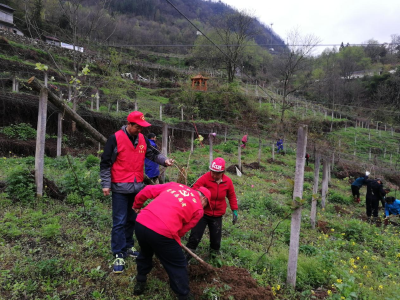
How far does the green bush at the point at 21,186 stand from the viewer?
4.80m

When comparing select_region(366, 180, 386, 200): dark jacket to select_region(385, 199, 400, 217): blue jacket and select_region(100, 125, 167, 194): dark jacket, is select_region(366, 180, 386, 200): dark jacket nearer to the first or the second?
select_region(385, 199, 400, 217): blue jacket

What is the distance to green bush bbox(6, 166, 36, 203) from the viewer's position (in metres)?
4.80

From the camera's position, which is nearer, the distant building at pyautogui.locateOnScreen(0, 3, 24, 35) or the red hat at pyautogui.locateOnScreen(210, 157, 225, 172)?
the red hat at pyautogui.locateOnScreen(210, 157, 225, 172)

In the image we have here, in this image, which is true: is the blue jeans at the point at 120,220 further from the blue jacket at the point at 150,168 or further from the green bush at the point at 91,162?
the green bush at the point at 91,162

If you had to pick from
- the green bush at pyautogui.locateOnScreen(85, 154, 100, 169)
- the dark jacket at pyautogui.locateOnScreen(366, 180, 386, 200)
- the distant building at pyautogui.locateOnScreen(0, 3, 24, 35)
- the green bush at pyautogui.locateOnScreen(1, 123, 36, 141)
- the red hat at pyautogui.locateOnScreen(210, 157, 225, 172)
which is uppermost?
the distant building at pyautogui.locateOnScreen(0, 3, 24, 35)

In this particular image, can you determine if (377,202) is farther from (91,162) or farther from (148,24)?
(148,24)

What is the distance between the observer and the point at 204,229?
3777 millimetres

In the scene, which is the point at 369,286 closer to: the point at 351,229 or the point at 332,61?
the point at 351,229

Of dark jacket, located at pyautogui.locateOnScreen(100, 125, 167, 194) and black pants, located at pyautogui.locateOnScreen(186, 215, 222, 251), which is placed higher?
dark jacket, located at pyautogui.locateOnScreen(100, 125, 167, 194)

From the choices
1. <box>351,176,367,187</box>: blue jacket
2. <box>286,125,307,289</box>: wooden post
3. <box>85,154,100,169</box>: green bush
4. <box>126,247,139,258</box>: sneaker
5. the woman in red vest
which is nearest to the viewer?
<box>286,125,307,289</box>: wooden post

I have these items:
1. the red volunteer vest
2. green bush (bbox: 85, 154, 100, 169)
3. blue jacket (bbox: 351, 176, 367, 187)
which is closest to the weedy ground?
the red volunteer vest

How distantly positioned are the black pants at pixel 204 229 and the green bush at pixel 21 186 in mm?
3318

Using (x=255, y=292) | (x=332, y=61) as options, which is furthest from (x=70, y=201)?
(x=332, y=61)

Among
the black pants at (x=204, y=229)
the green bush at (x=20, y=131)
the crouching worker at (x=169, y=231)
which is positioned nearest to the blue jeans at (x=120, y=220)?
the crouching worker at (x=169, y=231)
